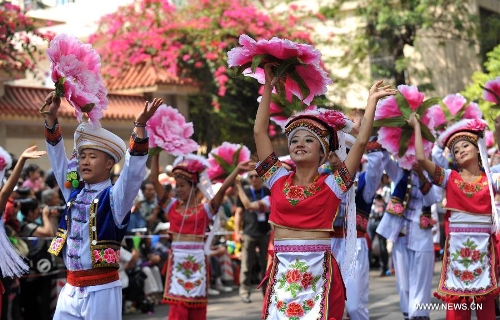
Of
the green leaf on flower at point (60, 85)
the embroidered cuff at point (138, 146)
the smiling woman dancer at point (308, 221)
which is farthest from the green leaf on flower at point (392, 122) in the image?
the green leaf on flower at point (60, 85)

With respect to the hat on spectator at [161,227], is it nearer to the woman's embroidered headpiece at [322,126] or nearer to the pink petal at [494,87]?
the pink petal at [494,87]

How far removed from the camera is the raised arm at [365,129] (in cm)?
563

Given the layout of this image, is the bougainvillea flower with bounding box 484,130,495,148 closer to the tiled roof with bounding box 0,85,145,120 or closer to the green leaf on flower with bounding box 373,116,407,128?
the green leaf on flower with bounding box 373,116,407,128

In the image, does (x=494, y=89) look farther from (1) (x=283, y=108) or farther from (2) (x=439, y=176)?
(1) (x=283, y=108)

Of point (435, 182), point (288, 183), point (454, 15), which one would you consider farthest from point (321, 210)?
point (454, 15)

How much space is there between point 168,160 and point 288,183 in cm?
1305

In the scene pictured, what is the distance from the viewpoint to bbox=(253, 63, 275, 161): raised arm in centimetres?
583

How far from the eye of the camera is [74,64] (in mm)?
5715

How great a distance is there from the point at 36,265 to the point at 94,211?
14.2 feet

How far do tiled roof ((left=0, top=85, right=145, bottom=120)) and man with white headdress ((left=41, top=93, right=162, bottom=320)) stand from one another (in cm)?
872

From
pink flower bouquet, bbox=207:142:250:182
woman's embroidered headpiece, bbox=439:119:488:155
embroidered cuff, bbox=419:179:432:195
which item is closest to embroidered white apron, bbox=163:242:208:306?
pink flower bouquet, bbox=207:142:250:182

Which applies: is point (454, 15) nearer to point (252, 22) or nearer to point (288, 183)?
point (252, 22)

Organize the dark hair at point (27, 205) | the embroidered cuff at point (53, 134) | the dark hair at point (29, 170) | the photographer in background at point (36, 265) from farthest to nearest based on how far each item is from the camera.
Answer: the dark hair at point (29, 170)
the dark hair at point (27, 205)
the photographer in background at point (36, 265)
the embroidered cuff at point (53, 134)

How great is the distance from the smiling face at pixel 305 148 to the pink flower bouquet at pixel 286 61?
28 cm
